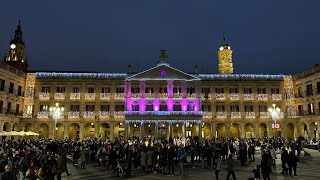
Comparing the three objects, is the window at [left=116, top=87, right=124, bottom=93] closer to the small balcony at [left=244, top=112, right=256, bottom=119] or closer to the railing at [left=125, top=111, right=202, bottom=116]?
the railing at [left=125, top=111, right=202, bottom=116]

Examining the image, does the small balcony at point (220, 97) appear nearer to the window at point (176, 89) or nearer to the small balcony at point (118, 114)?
the window at point (176, 89)

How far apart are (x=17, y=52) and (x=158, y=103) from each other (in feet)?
136

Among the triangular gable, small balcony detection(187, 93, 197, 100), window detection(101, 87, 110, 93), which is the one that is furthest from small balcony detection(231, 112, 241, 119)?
window detection(101, 87, 110, 93)

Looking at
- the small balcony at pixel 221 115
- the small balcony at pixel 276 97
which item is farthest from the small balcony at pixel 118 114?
the small balcony at pixel 276 97

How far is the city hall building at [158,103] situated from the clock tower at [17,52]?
69.2 feet

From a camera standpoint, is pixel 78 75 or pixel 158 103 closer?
pixel 158 103

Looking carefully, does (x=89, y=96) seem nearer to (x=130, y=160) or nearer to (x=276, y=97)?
(x=276, y=97)

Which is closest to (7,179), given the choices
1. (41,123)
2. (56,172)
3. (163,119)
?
(56,172)

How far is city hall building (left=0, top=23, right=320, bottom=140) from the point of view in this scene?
53.3 m

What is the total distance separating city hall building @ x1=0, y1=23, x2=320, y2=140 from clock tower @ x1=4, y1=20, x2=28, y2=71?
69.2 ft

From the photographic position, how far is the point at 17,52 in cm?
7356

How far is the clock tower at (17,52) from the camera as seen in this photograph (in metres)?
72.2

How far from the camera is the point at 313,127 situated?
5156 centimetres

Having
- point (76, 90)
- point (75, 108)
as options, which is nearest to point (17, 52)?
point (76, 90)
